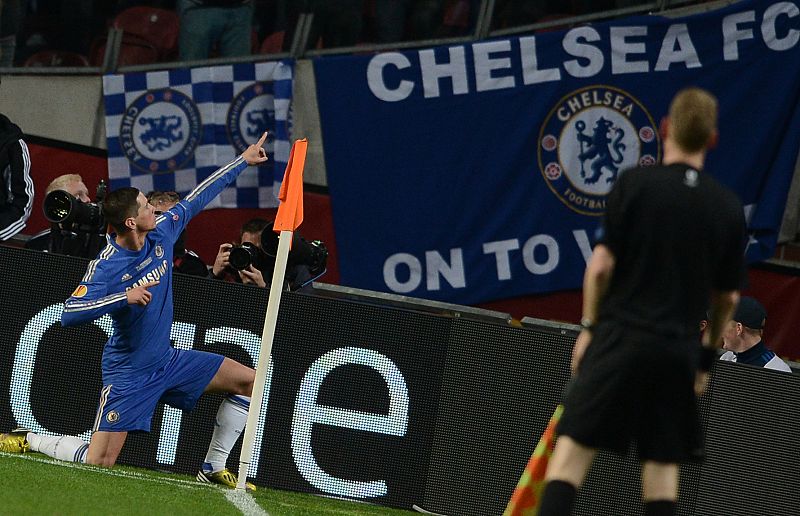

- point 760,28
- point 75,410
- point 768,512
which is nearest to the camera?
point 768,512

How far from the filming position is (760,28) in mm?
10367

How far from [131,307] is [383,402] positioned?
151 cm

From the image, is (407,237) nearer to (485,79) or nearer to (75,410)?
(485,79)

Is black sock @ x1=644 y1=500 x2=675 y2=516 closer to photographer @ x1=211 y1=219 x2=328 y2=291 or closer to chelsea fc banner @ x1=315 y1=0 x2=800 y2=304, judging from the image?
photographer @ x1=211 y1=219 x2=328 y2=291

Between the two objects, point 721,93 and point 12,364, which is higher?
point 721,93

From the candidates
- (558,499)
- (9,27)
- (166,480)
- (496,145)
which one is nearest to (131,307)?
(166,480)

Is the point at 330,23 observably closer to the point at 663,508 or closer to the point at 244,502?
the point at 244,502

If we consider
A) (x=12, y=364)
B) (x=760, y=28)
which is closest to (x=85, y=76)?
(x=12, y=364)

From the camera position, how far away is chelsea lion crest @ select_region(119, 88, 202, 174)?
10.9m

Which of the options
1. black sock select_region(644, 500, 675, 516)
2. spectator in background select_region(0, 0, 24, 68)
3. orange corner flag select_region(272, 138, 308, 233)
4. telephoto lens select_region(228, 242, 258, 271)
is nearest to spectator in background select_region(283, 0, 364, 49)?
spectator in background select_region(0, 0, 24, 68)

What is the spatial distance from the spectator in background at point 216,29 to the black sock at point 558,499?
6.87 meters

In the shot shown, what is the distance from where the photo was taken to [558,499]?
4641 millimetres

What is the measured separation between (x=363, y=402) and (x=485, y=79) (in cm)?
359

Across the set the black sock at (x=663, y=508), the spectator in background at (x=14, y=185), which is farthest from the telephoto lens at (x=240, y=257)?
the black sock at (x=663, y=508)
